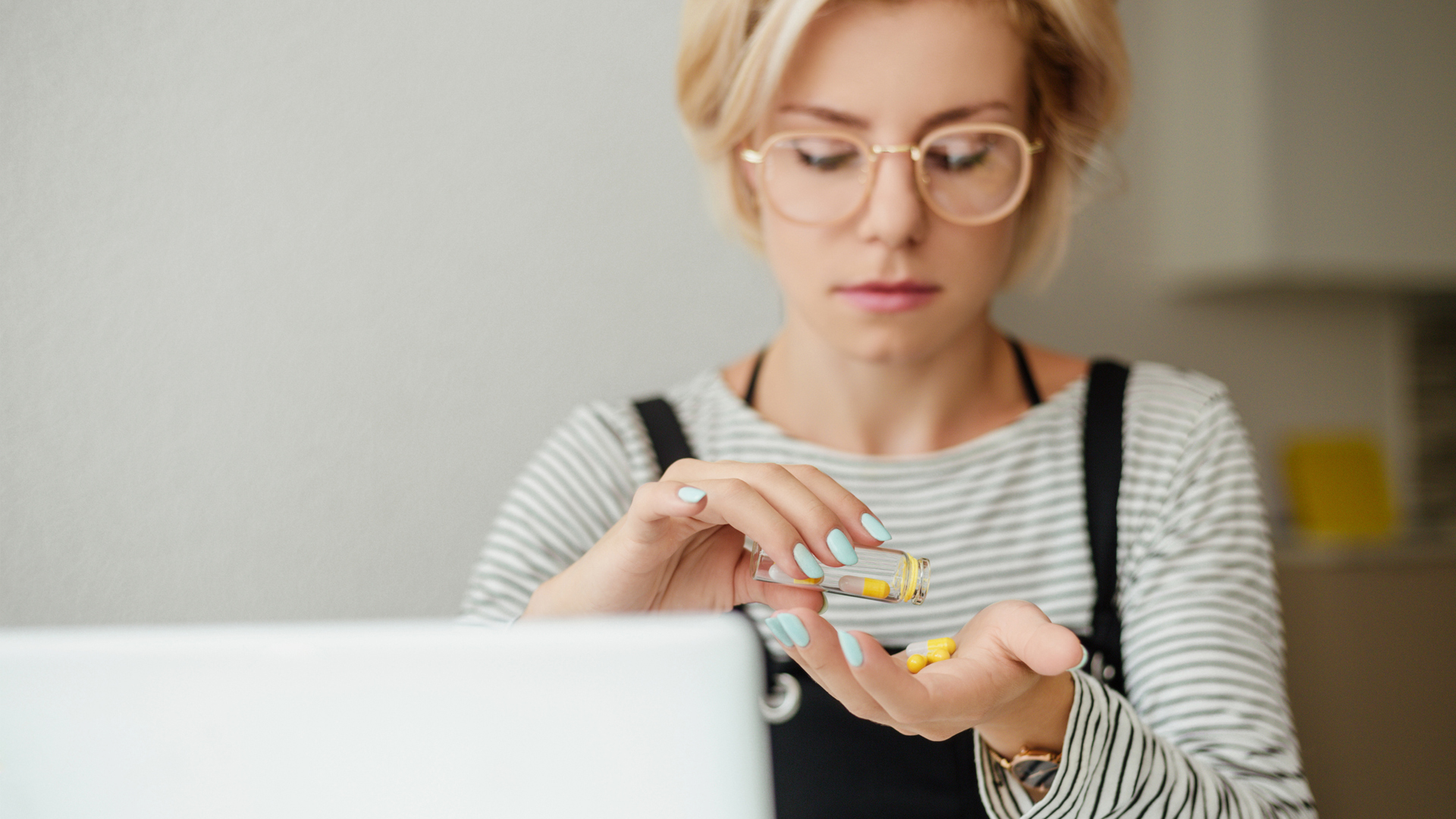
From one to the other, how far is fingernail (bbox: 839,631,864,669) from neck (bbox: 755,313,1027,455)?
1.85 ft

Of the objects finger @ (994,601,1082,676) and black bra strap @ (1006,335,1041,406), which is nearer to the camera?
finger @ (994,601,1082,676)

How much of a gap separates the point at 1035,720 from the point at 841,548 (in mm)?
157

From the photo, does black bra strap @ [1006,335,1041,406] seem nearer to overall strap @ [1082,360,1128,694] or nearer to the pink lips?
overall strap @ [1082,360,1128,694]

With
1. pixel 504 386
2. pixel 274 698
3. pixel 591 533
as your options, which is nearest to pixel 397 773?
pixel 274 698

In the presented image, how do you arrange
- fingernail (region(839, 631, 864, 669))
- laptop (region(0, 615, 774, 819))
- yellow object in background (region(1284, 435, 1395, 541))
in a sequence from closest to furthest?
laptop (region(0, 615, 774, 819))
fingernail (region(839, 631, 864, 669))
yellow object in background (region(1284, 435, 1395, 541))

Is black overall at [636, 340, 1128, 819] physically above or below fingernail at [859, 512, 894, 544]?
below

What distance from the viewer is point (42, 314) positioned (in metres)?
1.09

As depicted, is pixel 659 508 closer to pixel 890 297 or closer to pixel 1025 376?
pixel 890 297

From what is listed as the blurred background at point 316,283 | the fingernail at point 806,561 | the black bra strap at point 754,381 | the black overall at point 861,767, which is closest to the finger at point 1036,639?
the fingernail at point 806,561

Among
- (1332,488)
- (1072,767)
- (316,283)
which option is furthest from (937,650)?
(1332,488)

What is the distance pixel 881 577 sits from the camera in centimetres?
68

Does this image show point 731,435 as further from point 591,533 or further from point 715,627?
point 715,627

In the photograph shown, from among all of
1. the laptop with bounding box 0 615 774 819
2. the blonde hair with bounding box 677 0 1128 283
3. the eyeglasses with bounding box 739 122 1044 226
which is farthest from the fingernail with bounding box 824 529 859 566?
the blonde hair with bounding box 677 0 1128 283

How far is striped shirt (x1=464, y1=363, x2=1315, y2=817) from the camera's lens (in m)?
0.87
